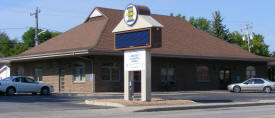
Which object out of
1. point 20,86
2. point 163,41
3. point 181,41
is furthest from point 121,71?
point 20,86

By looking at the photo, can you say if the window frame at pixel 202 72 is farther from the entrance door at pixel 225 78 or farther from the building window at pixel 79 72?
the building window at pixel 79 72

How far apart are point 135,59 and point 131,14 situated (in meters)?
2.49

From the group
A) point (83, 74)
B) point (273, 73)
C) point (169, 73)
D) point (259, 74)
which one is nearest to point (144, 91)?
point (83, 74)

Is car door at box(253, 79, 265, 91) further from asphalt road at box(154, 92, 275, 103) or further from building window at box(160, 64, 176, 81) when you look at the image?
building window at box(160, 64, 176, 81)

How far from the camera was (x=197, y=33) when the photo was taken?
4650 centimetres

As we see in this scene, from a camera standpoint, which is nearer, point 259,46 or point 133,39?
point 133,39

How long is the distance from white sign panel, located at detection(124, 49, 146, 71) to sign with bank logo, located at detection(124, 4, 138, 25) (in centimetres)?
164

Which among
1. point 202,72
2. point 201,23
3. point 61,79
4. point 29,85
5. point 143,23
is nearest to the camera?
point 143,23

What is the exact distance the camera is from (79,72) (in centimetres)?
3744

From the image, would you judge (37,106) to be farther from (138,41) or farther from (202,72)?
(202,72)

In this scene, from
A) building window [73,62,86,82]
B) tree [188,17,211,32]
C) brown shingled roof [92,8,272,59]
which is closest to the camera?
building window [73,62,86,82]

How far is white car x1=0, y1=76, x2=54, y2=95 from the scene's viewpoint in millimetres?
31250

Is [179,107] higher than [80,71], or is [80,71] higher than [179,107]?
[80,71]

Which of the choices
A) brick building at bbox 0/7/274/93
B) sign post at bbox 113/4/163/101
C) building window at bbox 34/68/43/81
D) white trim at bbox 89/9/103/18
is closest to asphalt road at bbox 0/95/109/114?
sign post at bbox 113/4/163/101
